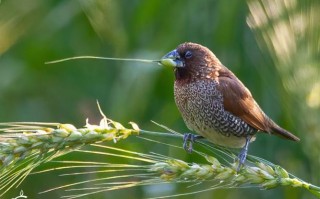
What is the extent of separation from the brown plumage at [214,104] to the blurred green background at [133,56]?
135mm

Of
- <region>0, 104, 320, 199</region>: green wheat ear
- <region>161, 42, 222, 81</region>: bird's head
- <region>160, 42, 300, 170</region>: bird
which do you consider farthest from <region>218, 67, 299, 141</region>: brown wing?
<region>0, 104, 320, 199</region>: green wheat ear

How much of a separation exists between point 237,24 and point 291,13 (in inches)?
65.0

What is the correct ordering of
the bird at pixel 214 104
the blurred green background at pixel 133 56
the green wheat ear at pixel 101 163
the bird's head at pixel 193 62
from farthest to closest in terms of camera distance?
the bird's head at pixel 193 62, the bird at pixel 214 104, the blurred green background at pixel 133 56, the green wheat ear at pixel 101 163

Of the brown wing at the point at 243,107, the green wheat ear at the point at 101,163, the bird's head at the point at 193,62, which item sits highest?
the bird's head at the point at 193,62

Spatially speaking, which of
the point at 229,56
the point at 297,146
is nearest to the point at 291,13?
the point at 297,146

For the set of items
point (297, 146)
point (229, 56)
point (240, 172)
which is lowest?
point (240, 172)

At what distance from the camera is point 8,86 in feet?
16.8

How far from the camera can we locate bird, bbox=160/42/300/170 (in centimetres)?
355

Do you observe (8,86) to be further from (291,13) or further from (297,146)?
(291,13)

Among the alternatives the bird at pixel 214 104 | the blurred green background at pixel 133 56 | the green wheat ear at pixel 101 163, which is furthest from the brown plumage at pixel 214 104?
the green wheat ear at pixel 101 163

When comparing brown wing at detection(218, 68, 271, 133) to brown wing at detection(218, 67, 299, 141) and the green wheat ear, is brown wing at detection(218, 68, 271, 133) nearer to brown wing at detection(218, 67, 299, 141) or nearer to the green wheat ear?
brown wing at detection(218, 67, 299, 141)

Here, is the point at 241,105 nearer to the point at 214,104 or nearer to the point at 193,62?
the point at 214,104

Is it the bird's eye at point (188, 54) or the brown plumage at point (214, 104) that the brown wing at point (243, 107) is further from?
the bird's eye at point (188, 54)

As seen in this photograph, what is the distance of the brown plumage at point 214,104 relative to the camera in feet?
11.7
